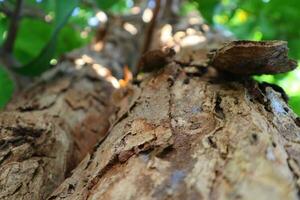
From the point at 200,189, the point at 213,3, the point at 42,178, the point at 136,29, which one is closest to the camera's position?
the point at 200,189

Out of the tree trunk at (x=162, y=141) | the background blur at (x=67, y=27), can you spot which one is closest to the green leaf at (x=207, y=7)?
the background blur at (x=67, y=27)

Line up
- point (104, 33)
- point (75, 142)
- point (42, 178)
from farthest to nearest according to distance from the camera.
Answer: point (104, 33) < point (75, 142) < point (42, 178)

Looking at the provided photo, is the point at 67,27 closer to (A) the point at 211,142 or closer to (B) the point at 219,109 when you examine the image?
(B) the point at 219,109

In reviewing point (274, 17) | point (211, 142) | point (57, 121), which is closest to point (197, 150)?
point (211, 142)

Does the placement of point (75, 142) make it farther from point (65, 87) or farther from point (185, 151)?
point (185, 151)

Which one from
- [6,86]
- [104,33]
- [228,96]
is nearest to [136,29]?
[104,33]

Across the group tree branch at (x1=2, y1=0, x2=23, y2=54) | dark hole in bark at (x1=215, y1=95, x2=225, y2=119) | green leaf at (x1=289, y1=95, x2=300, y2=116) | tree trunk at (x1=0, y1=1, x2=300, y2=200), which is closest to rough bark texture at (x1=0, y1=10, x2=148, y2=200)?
tree trunk at (x1=0, y1=1, x2=300, y2=200)
